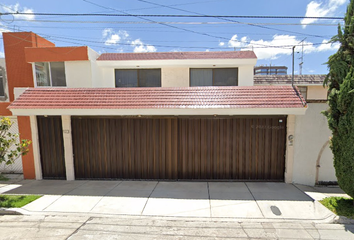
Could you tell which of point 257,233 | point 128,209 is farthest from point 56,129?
point 257,233

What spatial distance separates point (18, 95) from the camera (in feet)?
22.5

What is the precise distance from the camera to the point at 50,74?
974 cm

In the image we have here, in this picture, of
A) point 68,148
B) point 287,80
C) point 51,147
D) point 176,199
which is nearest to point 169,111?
point 176,199

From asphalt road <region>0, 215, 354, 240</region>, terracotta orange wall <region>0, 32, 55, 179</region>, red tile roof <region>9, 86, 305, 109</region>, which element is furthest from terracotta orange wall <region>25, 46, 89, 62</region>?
asphalt road <region>0, 215, 354, 240</region>

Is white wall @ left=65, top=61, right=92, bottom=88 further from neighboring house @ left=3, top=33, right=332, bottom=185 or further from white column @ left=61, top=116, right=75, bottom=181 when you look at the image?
white column @ left=61, top=116, right=75, bottom=181

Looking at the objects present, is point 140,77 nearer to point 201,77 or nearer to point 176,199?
point 201,77

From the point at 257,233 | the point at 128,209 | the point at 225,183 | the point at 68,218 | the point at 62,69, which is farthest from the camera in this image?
the point at 62,69

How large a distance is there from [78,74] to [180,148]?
24.0 ft

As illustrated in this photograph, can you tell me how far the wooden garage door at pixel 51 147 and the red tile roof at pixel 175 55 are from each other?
5414 mm

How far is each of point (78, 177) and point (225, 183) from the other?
5.44 meters

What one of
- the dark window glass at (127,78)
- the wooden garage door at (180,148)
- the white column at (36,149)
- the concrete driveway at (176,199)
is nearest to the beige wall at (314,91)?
the wooden garage door at (180,148)

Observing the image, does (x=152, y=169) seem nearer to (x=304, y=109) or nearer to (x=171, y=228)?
(x=171, y=228)

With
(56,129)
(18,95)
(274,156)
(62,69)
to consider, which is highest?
(62,69)

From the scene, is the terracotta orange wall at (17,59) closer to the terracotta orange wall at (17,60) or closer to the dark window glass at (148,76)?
the terracotta orange wall at (17,60)
